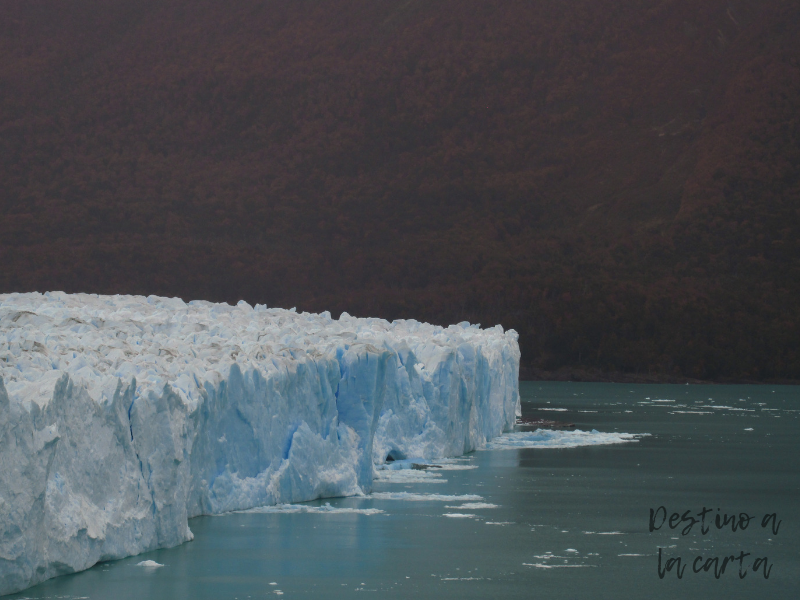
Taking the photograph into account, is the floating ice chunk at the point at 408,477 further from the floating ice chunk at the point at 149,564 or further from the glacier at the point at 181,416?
the floating ice chunk at the point at 149,564

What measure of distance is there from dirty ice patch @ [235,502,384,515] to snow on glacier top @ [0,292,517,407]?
4.15ft

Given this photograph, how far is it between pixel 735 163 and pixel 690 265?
29.0 ft

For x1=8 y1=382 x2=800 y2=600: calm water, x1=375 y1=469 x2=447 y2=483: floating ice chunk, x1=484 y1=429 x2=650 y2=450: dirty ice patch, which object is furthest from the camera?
x1=484 y1=429 x2=650 y2=450: dirty ice patch

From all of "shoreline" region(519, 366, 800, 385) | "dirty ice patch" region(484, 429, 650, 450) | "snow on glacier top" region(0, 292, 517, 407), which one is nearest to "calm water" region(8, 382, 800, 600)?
"snow on glacier top" region(0, 292, 517, 407)

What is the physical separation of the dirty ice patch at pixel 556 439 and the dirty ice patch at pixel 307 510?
24.6 feet

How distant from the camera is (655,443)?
2083 centimetres

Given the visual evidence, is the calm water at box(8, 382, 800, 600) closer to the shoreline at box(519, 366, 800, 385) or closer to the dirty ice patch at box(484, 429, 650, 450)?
the dirty ice patch at box(484, 429, 650, 450)

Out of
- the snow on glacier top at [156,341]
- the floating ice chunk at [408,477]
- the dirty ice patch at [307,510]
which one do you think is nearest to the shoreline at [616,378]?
the snow on glacier top at [156,341]

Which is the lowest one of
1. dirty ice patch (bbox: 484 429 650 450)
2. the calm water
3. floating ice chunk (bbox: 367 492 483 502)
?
the calm water

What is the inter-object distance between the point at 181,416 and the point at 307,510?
232 cm

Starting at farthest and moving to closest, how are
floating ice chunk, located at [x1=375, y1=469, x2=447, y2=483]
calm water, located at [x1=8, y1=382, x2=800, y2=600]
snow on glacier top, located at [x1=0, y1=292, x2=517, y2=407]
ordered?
floating ice chunk, located at [x1=375, y1=469, x2=447, y2=483] < snow on glacier top, located at [x1=0, y1=292, x2=517, y2=407] < calm water, located at [x1=8, y1=382, x2=800, y2=600]

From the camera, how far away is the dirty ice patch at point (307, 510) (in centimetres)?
1109

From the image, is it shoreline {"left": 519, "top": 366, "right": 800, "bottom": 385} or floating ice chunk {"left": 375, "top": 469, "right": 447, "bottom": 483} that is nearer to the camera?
floating ice chunk {"left": 375, "top": 469, "right": 447, "bottom": 483}

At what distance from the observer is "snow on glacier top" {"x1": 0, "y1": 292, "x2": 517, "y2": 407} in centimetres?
882
